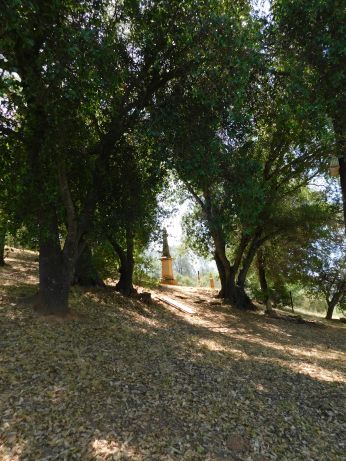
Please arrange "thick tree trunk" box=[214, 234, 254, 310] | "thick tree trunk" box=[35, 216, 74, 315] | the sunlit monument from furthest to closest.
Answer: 1. the sunlit monument
2. "thick tree trunk" box=[214, 234, 254, 310]
3. "thick tree trunk" box=[35, 216, 74, 315]

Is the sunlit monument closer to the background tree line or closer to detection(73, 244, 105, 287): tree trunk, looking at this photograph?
detection(73, 244, 105, 287): tree trunk

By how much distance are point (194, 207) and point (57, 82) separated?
10672 mm

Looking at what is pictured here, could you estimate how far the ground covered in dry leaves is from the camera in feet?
12.1

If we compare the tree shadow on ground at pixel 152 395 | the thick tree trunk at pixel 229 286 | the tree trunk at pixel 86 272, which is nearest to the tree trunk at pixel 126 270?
the tree trunk at pixel 86 272

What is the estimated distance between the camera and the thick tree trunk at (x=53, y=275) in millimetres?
7070

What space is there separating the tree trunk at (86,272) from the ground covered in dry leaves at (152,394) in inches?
93.6

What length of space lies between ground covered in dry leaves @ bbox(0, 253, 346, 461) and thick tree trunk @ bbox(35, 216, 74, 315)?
1.13ft

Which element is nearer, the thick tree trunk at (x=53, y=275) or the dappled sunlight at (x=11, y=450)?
the dappled sunlight at (x=11, y=450)

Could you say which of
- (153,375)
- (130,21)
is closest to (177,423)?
(153,375)

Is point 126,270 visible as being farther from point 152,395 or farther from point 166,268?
point 166,268

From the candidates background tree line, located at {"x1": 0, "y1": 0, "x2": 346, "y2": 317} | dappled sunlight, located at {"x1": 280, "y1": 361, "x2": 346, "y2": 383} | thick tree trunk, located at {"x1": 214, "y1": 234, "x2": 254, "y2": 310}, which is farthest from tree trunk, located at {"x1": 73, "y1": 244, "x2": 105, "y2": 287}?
dappled sunlight, located at {"x1": 280, "y1": 361, "x2": 346, "y2": 383}

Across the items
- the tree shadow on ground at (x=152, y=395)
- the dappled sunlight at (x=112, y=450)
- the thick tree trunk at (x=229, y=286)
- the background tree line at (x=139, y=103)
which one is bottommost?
the dappled sunlight at (x=112, y=450)

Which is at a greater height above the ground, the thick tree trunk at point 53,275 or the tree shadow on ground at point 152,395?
the thick tree trunk at point 53,275

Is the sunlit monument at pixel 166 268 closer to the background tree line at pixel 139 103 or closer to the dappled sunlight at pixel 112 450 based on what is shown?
the background tree line at pixel 139 103
